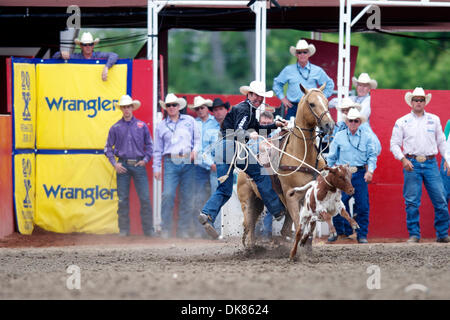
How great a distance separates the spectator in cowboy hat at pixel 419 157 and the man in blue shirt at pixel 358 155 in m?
0.43

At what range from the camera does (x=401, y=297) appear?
21.9ft

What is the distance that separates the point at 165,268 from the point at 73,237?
4.45 meters

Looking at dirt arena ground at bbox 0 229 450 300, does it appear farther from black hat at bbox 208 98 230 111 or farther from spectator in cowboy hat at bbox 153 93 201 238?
black hat at bbox 208 98 230 111

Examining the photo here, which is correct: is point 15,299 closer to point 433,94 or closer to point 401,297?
point 401,297

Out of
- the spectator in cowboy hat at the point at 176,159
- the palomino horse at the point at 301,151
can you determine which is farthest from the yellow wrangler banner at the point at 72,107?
the palomino horse at the point at 301,151

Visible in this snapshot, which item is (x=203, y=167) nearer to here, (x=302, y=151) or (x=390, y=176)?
(x=390, y=176)

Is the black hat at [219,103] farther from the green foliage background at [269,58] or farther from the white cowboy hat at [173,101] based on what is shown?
the green foliage background at [269,58]

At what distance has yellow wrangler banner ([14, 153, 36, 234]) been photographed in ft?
42.2

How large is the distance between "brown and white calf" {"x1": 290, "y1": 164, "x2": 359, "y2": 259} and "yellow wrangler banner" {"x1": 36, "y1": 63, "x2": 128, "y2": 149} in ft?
16.6

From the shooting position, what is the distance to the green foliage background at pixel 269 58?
1257 inches

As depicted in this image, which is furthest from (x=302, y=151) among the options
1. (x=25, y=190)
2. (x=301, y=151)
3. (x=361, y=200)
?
(x=25, y=190)

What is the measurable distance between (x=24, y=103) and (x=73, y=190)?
1.69 meters

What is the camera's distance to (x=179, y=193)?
1314 centimetres

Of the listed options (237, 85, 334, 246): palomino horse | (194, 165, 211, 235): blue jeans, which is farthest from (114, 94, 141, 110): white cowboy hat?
(237, 85, 334, 246): palomino horse
